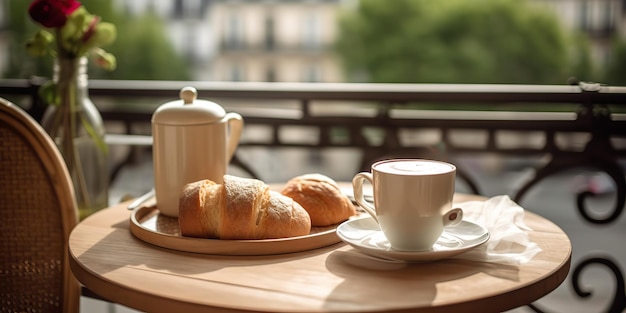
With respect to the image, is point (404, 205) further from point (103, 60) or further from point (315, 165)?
point (315, 165)

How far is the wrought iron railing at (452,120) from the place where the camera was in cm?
145

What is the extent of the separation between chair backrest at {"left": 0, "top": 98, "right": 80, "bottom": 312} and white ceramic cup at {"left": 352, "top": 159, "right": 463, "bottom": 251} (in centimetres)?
50

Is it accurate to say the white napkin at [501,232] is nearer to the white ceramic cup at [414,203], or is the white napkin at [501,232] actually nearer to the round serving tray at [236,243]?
the white ceramic cup at [414,203]

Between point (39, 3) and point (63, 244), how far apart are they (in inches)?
15.8

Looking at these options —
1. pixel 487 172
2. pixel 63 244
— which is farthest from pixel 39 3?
pixel 487 172

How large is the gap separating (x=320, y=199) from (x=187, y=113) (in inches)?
8.2

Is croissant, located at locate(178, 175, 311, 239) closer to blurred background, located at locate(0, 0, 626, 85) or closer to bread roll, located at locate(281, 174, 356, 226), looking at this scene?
bread roll, located at locate(281, 174, 356, 226)

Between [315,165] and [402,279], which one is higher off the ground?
[402,279]

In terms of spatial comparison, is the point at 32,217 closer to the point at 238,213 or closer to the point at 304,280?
the point at 238,213

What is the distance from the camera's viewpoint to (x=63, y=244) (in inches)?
40.1

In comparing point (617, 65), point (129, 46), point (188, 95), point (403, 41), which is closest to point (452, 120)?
point (188, 95)

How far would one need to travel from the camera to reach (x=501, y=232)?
82 centimetres

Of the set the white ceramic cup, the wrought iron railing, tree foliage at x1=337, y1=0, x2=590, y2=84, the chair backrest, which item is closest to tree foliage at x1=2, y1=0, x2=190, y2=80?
tree foliage at x1=337, y1=0, x2=590, y2=84

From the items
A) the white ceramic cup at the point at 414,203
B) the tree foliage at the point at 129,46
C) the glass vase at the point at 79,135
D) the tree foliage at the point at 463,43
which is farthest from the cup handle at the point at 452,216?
the tree foliage at the point at 129,46
